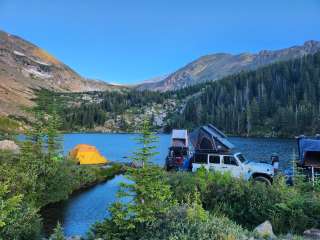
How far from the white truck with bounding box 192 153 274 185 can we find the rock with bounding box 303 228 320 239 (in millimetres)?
11928

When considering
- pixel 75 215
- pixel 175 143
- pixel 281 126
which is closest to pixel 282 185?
pixel 75 215

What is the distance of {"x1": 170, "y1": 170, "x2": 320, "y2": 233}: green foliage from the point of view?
13102 millimetres

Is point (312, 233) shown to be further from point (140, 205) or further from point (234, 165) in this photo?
point (234, 165)

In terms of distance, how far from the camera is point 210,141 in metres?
29.5

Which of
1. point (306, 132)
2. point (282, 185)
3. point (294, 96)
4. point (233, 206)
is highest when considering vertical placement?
point (294, 96)

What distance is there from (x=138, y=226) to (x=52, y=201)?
16515 mm

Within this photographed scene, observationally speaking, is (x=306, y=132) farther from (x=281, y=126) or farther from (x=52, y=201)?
(x=52, y=201)

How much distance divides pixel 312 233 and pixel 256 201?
126 inches

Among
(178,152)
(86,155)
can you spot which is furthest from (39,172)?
(86,155)

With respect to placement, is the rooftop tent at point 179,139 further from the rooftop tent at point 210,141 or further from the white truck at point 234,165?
the white truck at point 234,165

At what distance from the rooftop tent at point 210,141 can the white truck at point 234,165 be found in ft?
8.10

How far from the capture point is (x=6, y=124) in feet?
477

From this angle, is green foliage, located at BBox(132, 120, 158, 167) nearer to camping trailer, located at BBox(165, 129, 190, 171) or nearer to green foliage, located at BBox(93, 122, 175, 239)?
green foliage, located at BBox(93, 122, 175, 239)

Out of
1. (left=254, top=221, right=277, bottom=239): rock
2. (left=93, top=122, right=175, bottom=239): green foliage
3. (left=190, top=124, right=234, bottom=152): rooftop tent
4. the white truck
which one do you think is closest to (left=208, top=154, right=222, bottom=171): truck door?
the white truck
